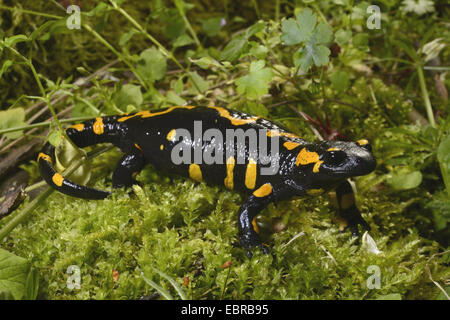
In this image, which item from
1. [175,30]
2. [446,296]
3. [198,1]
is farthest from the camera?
[198,1]

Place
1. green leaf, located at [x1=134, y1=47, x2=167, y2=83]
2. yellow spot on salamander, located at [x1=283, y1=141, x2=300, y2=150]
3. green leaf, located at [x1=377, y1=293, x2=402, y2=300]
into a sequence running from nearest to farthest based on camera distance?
green leaf, located at [x1=377, y1=293, x2=402, y2=300] < yellow spot on salamander, located at [x1=283, y1=141, x2=300, y2=150] < green leaf, located at [x1=134, y1=47, x2=167, y2=83]

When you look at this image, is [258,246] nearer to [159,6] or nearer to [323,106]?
[323,106]

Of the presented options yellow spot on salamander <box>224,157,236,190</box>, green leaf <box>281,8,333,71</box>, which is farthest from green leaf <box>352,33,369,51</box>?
yellow spot on salamander <box>224,157,236,190</box>

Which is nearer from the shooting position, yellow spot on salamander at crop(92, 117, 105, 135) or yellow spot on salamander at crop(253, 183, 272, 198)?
yellow spot on salamander at crop(253, 183, 272, 198)

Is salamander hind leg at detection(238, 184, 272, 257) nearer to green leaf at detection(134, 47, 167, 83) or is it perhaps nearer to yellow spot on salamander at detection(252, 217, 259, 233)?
yellow spot on salamander at detection(252, 217, 259, 233)

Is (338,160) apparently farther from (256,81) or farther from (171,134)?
(171,134)

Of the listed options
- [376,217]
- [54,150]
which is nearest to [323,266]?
[376,217]

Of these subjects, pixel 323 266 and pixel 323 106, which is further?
pixel 323 106

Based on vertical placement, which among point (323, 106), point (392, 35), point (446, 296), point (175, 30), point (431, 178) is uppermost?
point (175, 30)
